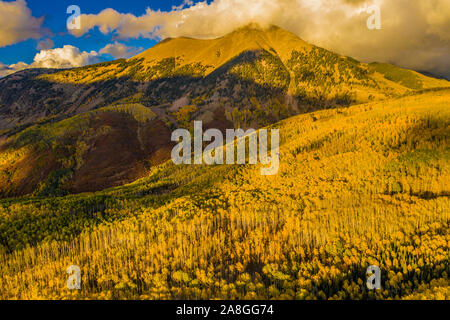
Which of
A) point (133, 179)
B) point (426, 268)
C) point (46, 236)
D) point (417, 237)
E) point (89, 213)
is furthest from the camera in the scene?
point (133, 179)

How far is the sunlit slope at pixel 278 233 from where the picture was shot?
49.4 ft

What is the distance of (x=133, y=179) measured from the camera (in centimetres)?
7725

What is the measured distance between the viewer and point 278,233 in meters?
22.0

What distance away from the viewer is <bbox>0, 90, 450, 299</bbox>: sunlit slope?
15.1 m

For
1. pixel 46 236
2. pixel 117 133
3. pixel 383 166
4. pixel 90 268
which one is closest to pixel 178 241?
pixel 90 268
